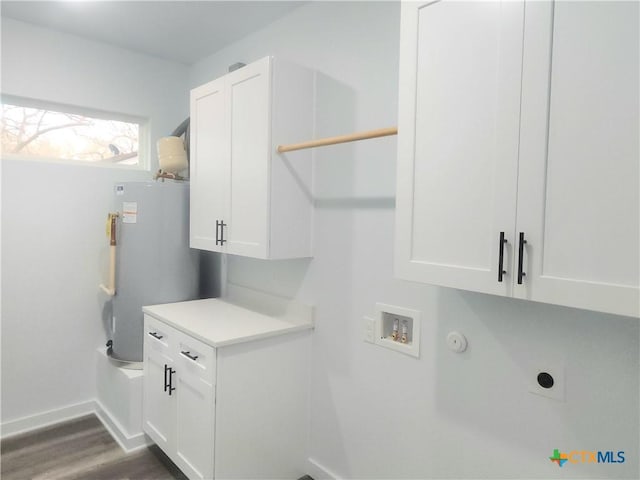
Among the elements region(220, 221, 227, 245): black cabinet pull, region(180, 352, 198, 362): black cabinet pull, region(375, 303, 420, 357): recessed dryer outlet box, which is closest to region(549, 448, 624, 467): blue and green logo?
region(375, 303, 420, 357): recessed dryer outlet box

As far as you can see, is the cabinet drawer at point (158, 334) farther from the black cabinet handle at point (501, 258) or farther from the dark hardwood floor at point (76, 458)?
the black cabinet handle at point (501, 258)

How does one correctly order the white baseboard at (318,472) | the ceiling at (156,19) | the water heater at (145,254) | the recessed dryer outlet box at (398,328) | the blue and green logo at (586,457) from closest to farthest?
the blue and green logo at (586,457), the recessed dryer outlet box at (398,328), the white baseboard at (318,472), the ceiling at (156,19), the water heater at (145,254)

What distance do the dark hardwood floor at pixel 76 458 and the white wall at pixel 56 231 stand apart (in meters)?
0.24

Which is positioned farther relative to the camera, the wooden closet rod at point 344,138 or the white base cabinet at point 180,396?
the white base cabinet at point 180,396

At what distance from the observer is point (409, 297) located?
5.84 ft

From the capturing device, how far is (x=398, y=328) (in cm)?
185

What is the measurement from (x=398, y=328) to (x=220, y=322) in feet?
3.07

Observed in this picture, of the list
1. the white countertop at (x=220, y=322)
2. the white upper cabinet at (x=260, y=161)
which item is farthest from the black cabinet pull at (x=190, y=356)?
the white upper cabinet at (x=260, y=161)

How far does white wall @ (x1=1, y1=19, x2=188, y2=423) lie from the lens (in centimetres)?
261

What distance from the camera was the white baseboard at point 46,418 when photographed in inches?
103

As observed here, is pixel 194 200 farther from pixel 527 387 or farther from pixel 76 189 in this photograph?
pixel 527 387

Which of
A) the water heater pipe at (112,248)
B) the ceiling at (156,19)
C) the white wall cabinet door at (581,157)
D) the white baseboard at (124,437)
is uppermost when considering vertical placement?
the ceiling at (156,19)

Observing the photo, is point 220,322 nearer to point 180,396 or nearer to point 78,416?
point 180,396

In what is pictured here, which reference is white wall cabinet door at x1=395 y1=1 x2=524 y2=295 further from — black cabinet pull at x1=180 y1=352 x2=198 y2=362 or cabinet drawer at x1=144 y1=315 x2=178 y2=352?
cabinet drawer at x1=144 y1=315 x2=178 y2=352
